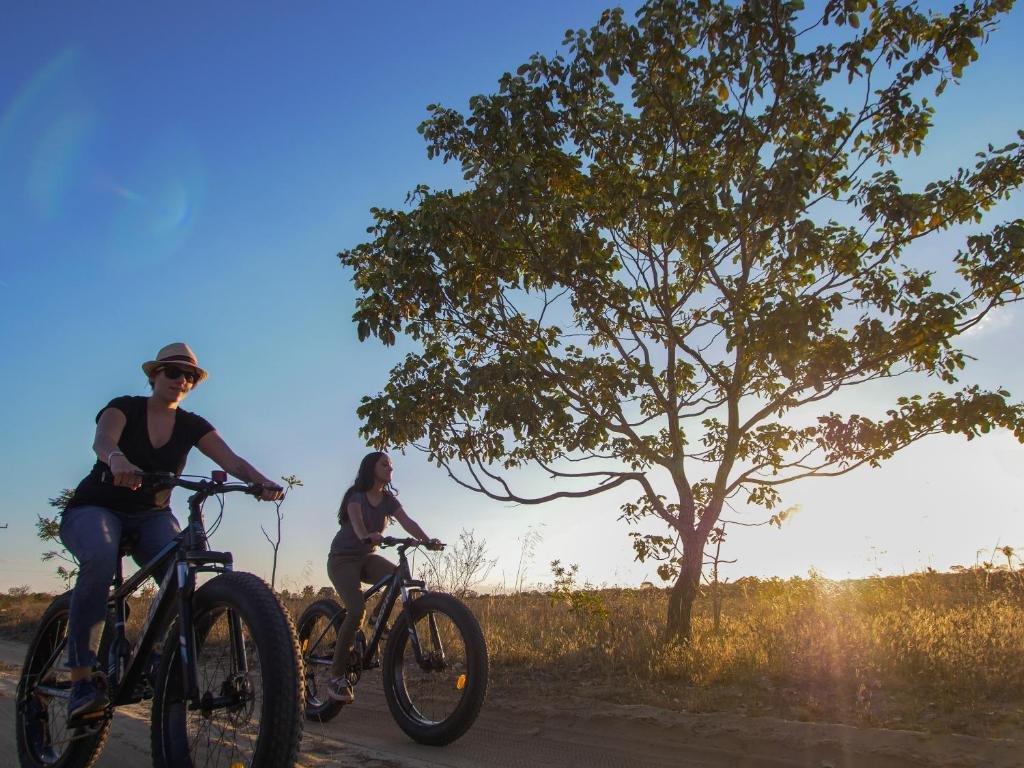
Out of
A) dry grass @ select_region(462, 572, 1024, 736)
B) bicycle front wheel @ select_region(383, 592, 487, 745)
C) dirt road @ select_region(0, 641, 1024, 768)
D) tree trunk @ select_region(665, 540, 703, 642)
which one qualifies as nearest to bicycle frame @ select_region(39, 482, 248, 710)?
dirt road @ select_region(0, 641, 1024, 768)

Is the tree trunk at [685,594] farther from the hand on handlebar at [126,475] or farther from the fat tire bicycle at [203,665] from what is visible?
the hand on handlebar at [126,475]

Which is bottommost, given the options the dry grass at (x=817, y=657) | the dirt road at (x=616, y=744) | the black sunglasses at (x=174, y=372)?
the dirt road at (x=616, y=744)

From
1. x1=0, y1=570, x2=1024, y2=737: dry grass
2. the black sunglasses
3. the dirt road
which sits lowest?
the dirt road

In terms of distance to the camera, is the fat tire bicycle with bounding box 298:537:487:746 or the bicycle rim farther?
the bicycle rim

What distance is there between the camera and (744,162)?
9570mm

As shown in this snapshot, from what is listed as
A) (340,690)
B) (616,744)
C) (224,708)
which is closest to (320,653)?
(340,690)

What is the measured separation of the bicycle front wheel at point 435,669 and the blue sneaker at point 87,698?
244 centimetres

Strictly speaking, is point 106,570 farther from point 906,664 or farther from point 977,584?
point 977,584

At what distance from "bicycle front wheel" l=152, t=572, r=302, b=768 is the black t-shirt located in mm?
1031

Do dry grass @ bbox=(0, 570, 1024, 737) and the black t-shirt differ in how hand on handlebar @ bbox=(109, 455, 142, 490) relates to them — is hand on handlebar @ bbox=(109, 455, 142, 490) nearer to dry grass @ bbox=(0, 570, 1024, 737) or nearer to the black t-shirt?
the black t-shirt

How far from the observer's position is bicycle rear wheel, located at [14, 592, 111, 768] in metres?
4.51

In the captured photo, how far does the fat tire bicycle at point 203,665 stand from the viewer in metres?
3.16

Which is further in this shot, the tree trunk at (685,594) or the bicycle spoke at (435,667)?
the tree trunk at (685,594)

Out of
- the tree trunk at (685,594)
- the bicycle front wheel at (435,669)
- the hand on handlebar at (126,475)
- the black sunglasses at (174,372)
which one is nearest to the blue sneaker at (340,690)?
the bicycle front wheel at (435,669)
